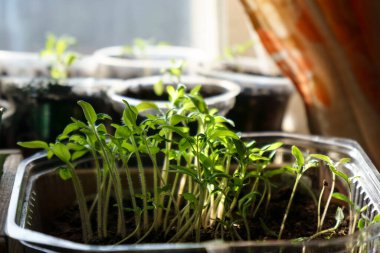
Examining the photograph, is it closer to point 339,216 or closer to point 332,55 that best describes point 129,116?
point 339,216

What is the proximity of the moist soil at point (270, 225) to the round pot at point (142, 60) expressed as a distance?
1.34 feet

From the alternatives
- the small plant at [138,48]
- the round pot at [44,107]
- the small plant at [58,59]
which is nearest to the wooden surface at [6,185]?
the round pot at [44,107]

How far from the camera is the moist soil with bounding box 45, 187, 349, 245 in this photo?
2.13 feet

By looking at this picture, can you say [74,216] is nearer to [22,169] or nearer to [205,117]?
[22,169]

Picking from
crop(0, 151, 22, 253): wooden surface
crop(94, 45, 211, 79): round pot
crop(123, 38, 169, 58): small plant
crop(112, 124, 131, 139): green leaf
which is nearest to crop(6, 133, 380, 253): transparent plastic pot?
crop(0, 151, 22, 253): wooden surface

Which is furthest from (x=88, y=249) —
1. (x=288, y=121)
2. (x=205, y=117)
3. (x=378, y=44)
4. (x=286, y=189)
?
(x=288, y=121)

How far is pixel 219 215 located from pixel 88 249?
0.81 ft

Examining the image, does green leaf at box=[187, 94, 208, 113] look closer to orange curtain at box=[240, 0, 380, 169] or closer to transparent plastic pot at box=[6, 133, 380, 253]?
transparent plastic pot at box=[6, 133, 380, 253]

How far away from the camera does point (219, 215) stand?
711 millimetres

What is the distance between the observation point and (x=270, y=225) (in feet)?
2.29

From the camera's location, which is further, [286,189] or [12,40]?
[12,40]

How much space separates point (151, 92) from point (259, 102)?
20cm

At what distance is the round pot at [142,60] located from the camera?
3.60ft

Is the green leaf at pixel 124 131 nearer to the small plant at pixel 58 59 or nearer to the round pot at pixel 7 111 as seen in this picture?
the round pot at pixel 7 111
